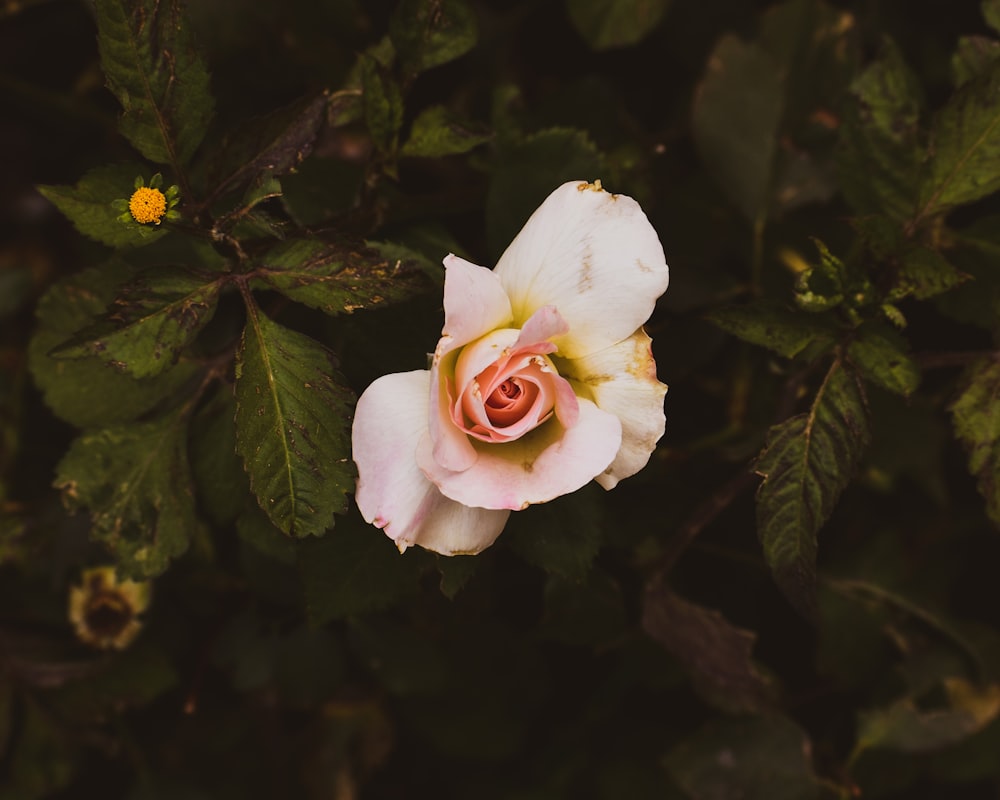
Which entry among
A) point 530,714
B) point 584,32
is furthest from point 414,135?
point 530,714

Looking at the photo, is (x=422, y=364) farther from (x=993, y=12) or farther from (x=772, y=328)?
(x=993, y=12)

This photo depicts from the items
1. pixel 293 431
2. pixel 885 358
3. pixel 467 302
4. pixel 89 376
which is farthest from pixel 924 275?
pixel 89 376

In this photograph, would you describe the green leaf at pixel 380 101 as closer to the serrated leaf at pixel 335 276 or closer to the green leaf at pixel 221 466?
the serrated leaf at pixel 335 276

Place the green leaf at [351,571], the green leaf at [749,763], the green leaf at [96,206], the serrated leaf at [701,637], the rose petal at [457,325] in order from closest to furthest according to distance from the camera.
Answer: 1. the rose petal at [457,325]
2. the green leaf at [96,206]
3. the green leaf at [351,571]
4. the serrated leaf at [701,637]
5. the green leaf at [749,763]

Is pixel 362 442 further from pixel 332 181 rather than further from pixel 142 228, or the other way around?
pixel 332 181

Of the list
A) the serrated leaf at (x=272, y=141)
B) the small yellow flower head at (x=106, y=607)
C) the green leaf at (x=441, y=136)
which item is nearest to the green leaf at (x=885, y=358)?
the green leaf at (x=441, y=136)

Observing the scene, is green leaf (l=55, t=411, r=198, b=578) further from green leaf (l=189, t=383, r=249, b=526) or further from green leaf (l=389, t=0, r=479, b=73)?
green leaf (l=389, t=0, r=479, b=73)

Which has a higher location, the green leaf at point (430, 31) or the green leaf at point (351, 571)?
the green leaf at point (430, 31)

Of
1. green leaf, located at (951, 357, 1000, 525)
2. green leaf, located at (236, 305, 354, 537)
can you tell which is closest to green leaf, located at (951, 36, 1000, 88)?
green leaf, located at (951, 357, 1000, 525)

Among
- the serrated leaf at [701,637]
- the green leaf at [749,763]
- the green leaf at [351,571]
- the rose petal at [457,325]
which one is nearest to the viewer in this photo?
the rose petal at [457,325]
